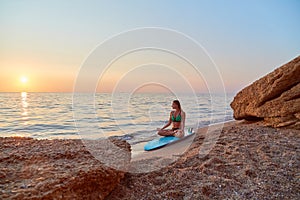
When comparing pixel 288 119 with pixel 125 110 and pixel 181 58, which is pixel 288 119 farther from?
pixel 125 110

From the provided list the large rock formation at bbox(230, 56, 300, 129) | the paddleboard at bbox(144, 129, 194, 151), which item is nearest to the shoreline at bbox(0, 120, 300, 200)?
the paddleboard at bbox(144, 129, 194, 151)

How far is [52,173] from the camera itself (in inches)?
95.1

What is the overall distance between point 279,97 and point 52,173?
6690 mm

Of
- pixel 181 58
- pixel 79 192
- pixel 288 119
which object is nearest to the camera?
pixel 79 192

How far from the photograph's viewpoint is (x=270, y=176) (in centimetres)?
319

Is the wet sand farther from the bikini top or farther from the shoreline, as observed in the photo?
the bikini top

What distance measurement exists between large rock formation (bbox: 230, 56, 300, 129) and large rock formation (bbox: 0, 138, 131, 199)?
5404 mm

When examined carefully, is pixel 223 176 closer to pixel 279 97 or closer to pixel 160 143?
pixel 160 143

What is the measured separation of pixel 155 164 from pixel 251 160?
1669 mm

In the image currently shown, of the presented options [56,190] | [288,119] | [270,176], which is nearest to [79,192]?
[56,190]

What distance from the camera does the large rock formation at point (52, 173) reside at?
2.14m

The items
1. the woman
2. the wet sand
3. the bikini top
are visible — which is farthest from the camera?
the bikini top

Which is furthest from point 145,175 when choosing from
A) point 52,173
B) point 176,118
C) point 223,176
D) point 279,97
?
point 279,97

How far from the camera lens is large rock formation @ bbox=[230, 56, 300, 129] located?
252 inches
